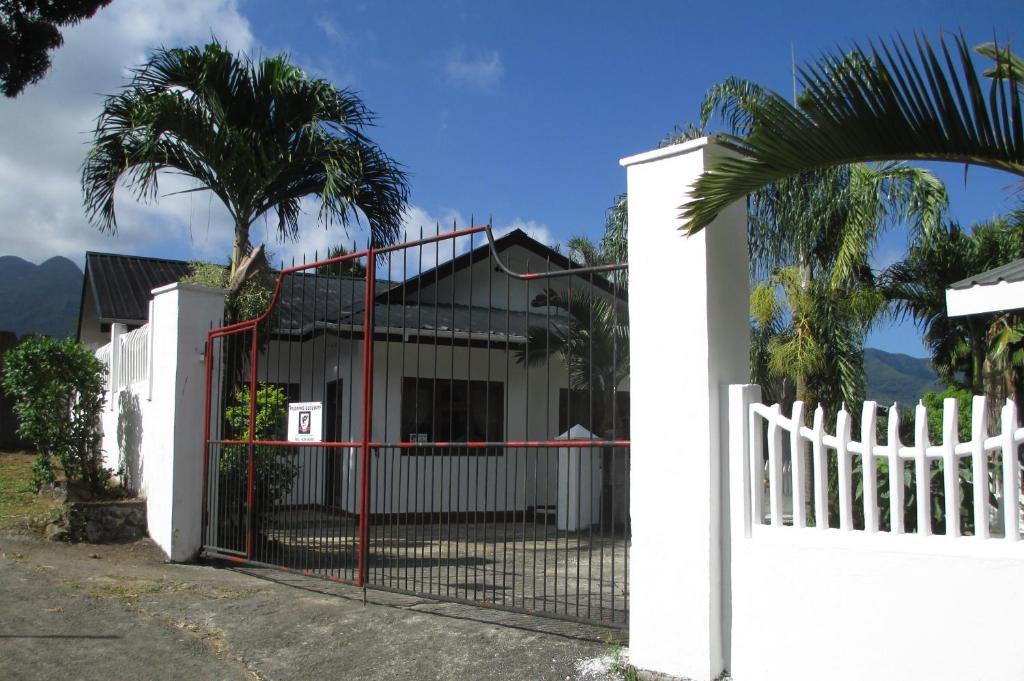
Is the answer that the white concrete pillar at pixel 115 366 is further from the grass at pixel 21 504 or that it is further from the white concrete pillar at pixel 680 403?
the white concrete pillar at pixel 680 403

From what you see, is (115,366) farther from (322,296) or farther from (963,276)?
(963,276)

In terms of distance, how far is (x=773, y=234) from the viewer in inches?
629

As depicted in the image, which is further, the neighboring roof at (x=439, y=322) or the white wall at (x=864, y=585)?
the neighboring roof at (x=439, y=322)

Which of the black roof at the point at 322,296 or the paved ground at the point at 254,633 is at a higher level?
the black roof at the point at 322,296

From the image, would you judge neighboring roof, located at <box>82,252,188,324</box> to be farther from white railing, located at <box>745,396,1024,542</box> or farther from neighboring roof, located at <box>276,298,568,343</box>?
white railing, located at <box>745,396,1024,542</box>

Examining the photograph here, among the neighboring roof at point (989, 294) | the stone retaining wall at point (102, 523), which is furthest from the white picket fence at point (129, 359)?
the neighboring roof at point (989, 294)

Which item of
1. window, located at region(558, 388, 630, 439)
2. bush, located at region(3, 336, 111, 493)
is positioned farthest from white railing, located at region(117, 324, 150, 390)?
window, located at region(558, 388, 630, 439)

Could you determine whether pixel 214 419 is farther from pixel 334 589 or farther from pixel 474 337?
pixel 474 337

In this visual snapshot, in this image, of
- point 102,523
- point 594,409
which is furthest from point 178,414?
point 594,409

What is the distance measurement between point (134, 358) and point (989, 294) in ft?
30.2

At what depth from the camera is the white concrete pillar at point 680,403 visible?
15.5 ft

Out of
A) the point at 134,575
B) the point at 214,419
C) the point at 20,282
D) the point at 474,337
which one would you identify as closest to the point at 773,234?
the point at 474,337

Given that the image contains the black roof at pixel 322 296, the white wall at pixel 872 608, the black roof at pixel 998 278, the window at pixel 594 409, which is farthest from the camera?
the window at pixel 594 409

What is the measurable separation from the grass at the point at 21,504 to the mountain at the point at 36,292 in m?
Result: 114
